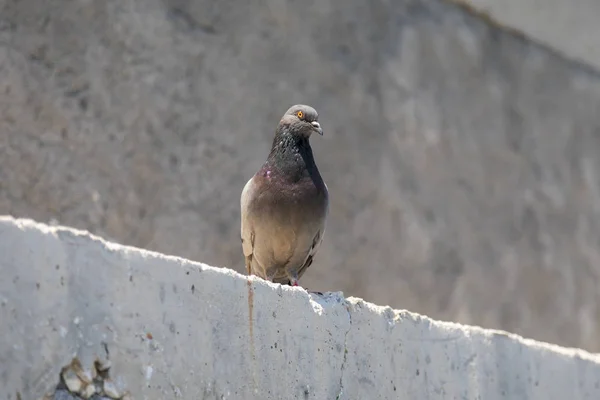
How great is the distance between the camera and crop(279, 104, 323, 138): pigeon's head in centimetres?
481

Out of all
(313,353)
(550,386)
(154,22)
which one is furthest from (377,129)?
(313,353)

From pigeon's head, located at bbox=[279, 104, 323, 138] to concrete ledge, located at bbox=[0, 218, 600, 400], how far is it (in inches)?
→ 56.8

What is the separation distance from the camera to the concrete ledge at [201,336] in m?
2.32

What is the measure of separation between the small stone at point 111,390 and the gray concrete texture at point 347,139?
13.3ft

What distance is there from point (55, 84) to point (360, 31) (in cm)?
293

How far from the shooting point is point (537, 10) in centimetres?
966

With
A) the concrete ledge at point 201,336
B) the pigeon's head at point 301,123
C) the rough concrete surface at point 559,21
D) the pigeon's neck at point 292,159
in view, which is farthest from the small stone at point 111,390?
the rough concrete surface at point 559,21

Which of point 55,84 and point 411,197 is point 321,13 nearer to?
point 411,197

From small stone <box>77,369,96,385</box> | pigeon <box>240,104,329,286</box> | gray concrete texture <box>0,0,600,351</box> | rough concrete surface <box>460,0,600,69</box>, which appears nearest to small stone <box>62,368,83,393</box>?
small stone <box>77,369,96,385</box>

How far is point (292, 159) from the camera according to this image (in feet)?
15.3

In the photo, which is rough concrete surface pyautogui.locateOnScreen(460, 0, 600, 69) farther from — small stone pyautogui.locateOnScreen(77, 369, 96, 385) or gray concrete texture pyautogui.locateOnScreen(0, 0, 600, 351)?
small stone pyautogui.locateOnScreen(77, 369, 96, 385)

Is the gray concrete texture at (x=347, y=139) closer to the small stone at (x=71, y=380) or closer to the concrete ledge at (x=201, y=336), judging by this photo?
the concrete ledge at (x=201, y=336)

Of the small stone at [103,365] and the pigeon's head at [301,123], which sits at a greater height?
the pigeon's head at [301,123]

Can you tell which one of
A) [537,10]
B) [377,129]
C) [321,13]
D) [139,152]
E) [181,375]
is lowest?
[181,375]
